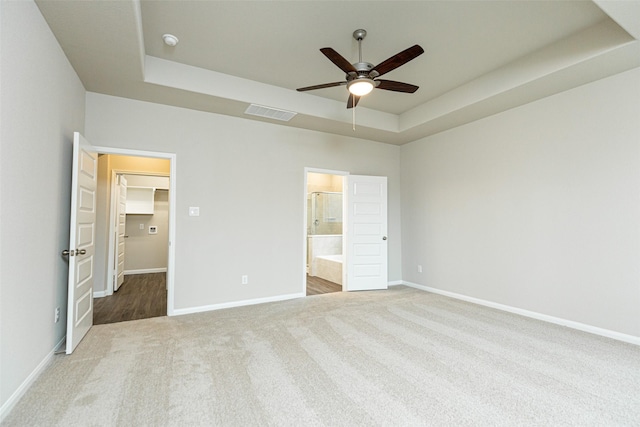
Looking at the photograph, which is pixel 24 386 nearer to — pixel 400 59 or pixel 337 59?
pixel 337 59

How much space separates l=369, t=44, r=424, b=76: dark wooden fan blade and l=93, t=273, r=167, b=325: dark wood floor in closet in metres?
3.80

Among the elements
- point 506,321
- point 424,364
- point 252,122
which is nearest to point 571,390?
point 424,364

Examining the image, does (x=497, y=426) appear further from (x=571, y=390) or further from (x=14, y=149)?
(x=14, y=149)

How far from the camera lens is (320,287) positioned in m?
5.50

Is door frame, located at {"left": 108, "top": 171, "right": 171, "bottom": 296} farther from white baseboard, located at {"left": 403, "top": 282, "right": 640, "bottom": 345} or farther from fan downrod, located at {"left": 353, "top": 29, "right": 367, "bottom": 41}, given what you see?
white baseboard, located at {"left": 403, "top": 282, "right": 640, "bottom": 345}

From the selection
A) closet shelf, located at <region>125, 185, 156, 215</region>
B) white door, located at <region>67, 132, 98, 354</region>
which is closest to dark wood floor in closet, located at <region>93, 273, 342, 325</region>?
white door, located at <region>67, 132, 98, 354</region>

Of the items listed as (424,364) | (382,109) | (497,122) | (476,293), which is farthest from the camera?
(382,109)

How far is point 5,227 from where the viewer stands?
5.89 feet

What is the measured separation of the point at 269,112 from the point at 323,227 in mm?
3773

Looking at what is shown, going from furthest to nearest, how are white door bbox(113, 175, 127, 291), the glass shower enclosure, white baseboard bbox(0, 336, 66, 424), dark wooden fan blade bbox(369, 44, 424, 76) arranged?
the glass shower enclosure
white door bbox(113, 175, 127, 291)
dark wooden fan blade bbox(369, 44, 424, 76)
white baseboard bbox(0, 336, 66, 424)

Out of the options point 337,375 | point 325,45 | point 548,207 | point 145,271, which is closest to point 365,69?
point 325,45

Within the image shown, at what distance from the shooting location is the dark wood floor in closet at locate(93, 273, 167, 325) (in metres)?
3.76

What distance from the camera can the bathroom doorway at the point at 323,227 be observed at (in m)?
6.54

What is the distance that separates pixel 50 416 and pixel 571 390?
3346 mm
